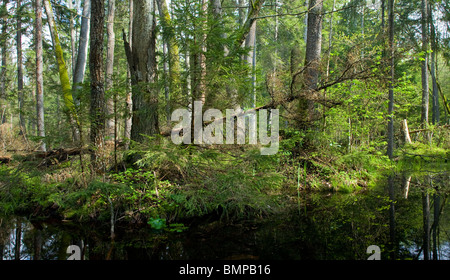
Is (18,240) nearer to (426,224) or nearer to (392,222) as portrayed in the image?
(392,222)

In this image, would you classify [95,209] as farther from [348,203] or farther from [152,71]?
[348,203]

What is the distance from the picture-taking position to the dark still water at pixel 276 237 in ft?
11.8

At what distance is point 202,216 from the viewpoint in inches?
210

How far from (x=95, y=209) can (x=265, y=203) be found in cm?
303

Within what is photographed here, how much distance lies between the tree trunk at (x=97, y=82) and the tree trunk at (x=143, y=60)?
609mm

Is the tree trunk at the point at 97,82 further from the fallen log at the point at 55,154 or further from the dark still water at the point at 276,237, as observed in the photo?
the dark still water at the point at 276,237

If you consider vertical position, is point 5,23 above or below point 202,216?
above

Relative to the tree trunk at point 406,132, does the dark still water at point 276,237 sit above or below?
below

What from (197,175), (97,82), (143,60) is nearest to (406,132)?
(197,175)

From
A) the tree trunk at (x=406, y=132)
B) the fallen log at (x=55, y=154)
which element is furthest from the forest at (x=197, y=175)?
the tree trunk at (x=406, y=132)

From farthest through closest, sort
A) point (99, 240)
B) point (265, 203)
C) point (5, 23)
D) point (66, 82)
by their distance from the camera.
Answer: point (5, 23), point (66, 82), point (265, 203), point (99, 240)

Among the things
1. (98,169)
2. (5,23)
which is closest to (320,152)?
(98,169)

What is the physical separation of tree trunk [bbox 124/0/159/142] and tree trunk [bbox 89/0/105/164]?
61cm

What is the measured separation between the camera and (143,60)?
6461 millimetres
